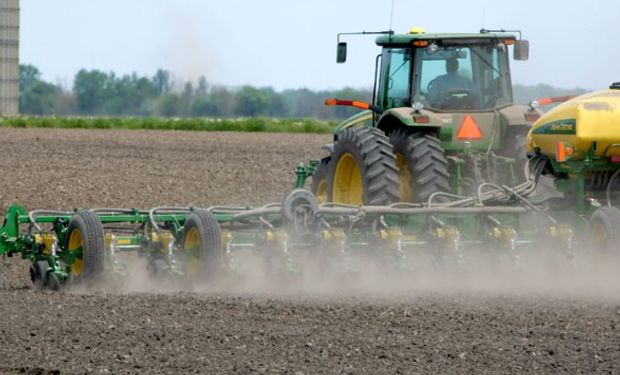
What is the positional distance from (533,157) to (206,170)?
1149 centimetres

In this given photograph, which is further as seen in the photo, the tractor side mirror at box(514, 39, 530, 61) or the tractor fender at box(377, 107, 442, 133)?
the tractor side mirror at box(514, 39, 530, 61)

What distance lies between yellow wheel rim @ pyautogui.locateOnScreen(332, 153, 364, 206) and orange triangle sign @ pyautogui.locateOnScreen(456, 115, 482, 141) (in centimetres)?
111

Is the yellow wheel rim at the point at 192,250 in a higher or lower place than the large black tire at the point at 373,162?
lower

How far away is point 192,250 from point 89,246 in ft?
2.79

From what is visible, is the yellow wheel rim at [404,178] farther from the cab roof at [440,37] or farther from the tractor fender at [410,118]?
the cab roof at [440,37]

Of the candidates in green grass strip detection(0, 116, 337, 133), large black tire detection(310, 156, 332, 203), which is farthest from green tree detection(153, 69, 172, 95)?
large black tire detection(310, 156, 332, 203)

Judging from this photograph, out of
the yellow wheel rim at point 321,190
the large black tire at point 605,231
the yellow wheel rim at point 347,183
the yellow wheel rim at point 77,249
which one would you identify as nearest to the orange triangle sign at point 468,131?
the yellow wheel rim at point 347,183

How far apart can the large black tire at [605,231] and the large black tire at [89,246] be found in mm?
4038

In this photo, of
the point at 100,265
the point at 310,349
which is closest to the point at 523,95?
the point at 100,265

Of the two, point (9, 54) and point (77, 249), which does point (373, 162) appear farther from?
point (9, 54)

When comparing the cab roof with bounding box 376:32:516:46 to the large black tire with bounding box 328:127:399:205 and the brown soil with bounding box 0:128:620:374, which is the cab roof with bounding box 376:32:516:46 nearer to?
the large black tire with bounding box 328:127:399:205

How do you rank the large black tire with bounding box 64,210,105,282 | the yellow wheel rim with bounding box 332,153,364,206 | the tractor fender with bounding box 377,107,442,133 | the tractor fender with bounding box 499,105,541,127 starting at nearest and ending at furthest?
the large black tire with bounding box 64,210,105,282
the tractor fender with bounding box 377,107,442,133
the tractor fender with bounding box 499,105,541,127
the yellow wheel rim with bounding box 332,153,364,206

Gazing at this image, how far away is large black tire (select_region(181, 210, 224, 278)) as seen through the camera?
1023cm

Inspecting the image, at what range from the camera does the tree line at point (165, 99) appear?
147 feet
